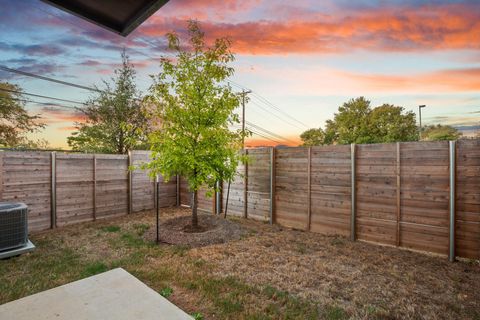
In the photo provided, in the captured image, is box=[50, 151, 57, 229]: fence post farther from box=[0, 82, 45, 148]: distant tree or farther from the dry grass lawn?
box=[0, 82, 45, 148]: distant tree

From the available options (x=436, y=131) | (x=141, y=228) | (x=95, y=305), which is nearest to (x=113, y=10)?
(x=95, y=305)

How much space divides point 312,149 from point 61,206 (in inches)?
275

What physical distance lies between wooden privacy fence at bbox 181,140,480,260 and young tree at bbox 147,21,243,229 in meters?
1.87

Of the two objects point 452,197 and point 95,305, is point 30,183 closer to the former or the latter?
point 95,305

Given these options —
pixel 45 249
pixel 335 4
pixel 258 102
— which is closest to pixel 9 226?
pixel 45 249

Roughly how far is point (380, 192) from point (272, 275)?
3.13 meters

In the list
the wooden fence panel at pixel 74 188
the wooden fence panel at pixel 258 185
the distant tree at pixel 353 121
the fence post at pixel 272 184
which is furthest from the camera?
the distant tree at pixel 353 121

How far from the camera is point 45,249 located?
491cm

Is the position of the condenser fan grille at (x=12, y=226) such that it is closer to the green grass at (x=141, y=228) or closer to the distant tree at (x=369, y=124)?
the green grass at (x=141, y=228)

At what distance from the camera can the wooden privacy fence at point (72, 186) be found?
593cm

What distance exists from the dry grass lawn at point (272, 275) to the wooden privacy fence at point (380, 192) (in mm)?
386

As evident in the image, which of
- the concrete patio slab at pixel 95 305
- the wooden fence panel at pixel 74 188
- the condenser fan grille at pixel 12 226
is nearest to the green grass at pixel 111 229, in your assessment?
the wooden fence panel at pixel 74 188

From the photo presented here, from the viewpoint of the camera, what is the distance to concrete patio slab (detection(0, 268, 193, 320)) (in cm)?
196

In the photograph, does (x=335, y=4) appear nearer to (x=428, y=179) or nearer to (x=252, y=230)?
(x=428, y=179)
